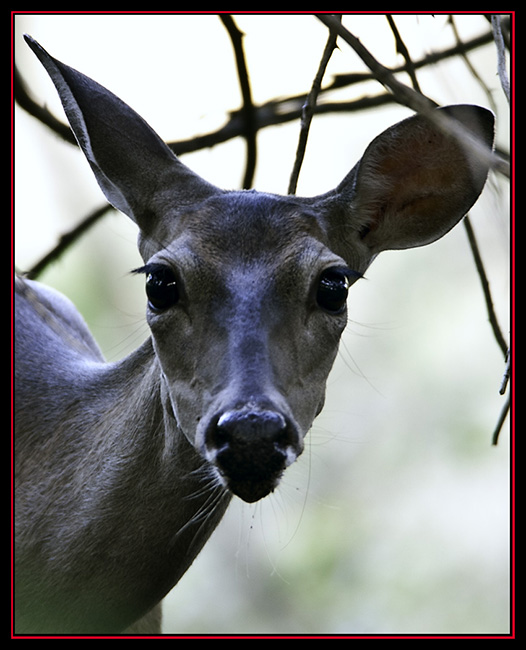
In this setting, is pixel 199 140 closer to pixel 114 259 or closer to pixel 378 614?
pixel 114 259

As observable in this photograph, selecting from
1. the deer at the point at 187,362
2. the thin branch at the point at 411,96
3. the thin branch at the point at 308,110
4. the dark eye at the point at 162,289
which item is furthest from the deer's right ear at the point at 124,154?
the thin branch at the point at 411,96

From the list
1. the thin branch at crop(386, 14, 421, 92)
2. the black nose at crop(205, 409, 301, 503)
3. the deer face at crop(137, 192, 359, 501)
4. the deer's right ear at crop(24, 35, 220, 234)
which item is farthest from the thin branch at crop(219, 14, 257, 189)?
the black nose at crop(205, 409, 301, 503)

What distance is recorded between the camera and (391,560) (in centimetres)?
1074

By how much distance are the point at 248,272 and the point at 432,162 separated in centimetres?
123

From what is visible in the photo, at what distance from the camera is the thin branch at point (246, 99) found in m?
5.74

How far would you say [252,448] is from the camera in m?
3.68

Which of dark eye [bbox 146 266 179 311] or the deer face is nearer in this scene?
the deer face

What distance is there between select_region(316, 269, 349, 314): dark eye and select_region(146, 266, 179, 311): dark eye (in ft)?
1.96

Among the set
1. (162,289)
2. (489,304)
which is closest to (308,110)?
(489,304)

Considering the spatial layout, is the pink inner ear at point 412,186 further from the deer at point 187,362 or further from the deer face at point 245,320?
the deer face at point 245,320

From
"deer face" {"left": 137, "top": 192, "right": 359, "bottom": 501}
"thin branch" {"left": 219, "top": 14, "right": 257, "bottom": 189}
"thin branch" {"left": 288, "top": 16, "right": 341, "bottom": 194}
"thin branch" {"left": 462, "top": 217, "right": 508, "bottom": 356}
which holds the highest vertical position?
"thin branch" {"left": 219, "top": 14, "right": 257, "bottom": 189}

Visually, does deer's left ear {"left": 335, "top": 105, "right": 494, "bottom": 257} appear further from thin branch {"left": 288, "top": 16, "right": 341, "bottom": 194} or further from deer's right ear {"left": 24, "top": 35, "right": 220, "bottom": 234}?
deer's right ear {"left": 24, "top": 35, "right": 220, "bottom": 234}

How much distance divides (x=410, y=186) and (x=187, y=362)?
1.50 metres

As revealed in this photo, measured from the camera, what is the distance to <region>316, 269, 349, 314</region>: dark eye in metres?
4.40
